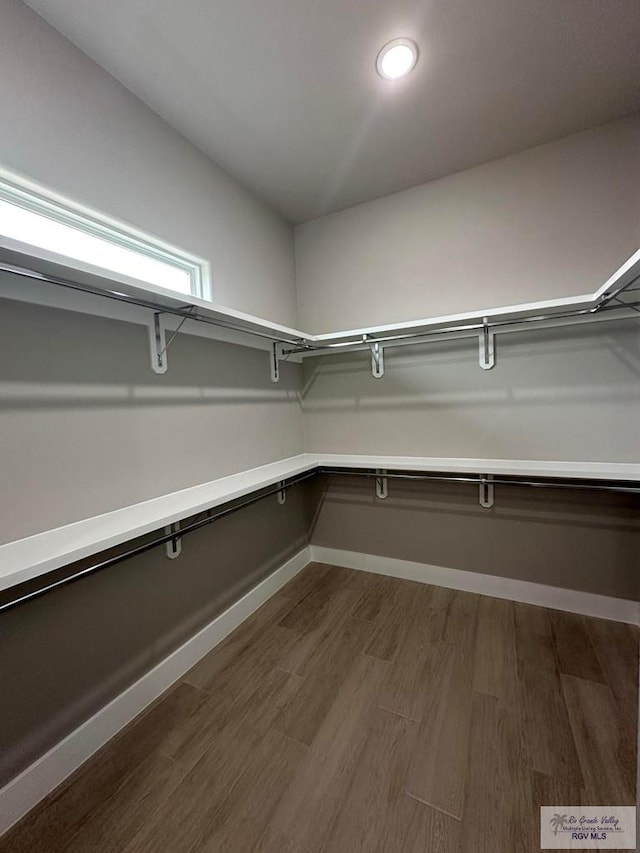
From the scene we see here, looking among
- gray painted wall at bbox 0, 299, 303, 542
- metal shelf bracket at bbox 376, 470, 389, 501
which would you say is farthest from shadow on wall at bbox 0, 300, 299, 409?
metal shelf bracket at bbox 376, 470, 389, 501

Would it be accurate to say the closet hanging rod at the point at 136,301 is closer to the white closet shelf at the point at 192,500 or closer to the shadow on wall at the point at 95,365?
the shadow on wall at the point at 95,365

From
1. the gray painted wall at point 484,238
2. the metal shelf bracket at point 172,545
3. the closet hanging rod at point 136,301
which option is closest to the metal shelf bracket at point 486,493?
the gray painted wall at point 484,238

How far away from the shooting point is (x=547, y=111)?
1.51 metres

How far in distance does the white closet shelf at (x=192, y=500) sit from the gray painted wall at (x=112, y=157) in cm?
95

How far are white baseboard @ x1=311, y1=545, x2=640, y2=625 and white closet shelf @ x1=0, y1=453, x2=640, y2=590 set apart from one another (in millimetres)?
692

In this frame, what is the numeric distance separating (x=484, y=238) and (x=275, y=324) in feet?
4.07

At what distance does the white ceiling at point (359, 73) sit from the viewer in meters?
1.09

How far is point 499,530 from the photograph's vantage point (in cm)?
196

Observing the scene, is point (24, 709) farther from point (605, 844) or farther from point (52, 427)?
point (605, 844)

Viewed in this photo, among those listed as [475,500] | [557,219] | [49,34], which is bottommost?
[475,500]

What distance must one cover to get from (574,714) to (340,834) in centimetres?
94

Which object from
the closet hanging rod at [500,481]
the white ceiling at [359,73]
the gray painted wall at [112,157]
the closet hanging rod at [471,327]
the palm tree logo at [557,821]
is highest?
the white ceiling at [359,73]

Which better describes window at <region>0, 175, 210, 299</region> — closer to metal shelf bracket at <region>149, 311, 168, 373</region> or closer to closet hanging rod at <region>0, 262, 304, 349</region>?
closet hanging rod at <region>0, 262, 304, 349</region>

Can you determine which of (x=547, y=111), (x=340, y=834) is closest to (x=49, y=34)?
(x=547, y=111)
